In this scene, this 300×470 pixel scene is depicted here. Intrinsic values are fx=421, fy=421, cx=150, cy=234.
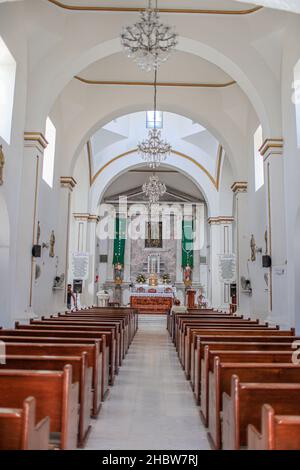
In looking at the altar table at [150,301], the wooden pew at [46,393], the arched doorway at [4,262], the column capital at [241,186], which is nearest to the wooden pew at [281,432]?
the wooden pew at [46,393]

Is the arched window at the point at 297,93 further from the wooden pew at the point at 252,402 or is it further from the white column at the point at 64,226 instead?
the white column at the point at 64,226

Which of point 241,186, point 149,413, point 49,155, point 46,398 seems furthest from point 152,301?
point 46,398

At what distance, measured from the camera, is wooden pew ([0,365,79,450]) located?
259cm

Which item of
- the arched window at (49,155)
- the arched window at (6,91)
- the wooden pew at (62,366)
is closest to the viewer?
the wooden pew at (62,366)

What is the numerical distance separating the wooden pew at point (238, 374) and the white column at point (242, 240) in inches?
325

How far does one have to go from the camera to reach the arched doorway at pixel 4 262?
7422 mm

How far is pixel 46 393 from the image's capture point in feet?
8.70

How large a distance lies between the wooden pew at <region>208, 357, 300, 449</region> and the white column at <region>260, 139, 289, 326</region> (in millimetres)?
5102

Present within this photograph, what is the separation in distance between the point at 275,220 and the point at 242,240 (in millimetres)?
3405

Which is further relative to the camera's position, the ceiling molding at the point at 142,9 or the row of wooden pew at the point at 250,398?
the ceiling molding at the point at 142,9

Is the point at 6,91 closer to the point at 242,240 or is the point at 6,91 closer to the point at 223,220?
the point at 242,240

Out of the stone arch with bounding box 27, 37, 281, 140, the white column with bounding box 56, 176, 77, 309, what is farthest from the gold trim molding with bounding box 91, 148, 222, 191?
the stone arch with bounding box 27, 37, 281, 140

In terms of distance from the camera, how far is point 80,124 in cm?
1198

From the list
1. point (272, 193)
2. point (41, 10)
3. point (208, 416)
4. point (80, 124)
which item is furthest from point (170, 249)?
point (208, 416)
